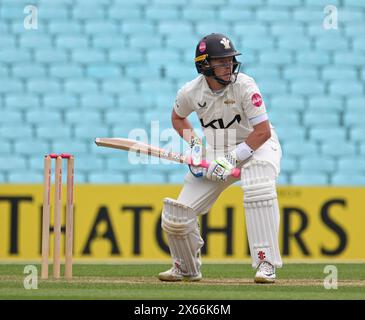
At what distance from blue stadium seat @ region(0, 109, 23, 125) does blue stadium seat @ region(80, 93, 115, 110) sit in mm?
635

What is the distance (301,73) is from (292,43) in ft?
1.17

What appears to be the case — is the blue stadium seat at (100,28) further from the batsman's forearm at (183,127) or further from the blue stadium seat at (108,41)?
the batsman's forearm at (183,127)

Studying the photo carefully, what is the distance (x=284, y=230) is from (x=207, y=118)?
2936 mm

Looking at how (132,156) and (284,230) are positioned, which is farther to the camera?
(132,156)

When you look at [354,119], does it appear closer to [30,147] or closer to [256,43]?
[256,43]

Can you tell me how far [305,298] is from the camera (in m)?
5.13

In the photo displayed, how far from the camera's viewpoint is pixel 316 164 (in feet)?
35.3

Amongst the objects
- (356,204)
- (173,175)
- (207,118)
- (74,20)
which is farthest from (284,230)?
(74,20)

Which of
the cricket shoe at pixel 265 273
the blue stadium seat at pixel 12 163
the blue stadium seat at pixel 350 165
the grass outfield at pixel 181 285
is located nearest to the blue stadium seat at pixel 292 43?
the blue stadium seat at pixel 350 165

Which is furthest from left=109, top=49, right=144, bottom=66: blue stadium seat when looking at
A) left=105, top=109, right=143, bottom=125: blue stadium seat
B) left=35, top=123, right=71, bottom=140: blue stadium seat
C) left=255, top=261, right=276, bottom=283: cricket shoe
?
left=255, top=261, right=276, bottom=283: cricket shoe

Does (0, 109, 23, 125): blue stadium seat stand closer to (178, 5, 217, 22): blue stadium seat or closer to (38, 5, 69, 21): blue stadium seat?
(38, 5, 69, 21): blue stadium seat

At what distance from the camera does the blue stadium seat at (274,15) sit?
37.9 feet

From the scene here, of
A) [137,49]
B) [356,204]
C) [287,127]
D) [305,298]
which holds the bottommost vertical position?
[305,298]
